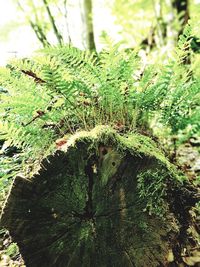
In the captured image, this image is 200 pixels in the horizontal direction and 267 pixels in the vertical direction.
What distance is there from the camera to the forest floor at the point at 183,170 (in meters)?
1.89

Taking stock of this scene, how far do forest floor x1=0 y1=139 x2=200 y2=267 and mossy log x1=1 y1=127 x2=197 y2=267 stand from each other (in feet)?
1.27

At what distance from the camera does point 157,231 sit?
161 centimetres

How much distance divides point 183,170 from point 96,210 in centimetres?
110

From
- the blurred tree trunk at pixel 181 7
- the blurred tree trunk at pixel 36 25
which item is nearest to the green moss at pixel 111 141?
the blurred tree trunk at pixel 36 25

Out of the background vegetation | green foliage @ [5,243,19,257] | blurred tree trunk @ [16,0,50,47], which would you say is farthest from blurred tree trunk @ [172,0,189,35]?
green foliage @ [5,243,19,257]

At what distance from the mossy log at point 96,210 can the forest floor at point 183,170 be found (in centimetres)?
39

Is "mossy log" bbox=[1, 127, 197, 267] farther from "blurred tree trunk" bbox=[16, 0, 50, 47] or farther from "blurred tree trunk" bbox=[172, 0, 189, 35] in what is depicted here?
"blurred tree trunk" bbox=[172, 0, 189, 35]

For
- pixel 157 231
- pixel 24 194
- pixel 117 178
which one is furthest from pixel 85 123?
pixel 157 231

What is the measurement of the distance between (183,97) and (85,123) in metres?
0.70

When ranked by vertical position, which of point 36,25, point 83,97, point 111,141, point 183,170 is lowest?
point 183,170

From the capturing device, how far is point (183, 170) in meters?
2.47

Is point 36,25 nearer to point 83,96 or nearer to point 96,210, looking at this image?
point 83,96

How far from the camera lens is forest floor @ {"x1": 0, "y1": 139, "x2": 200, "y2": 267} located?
74.4 inches

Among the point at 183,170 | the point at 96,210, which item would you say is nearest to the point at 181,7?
the point at 183,170
